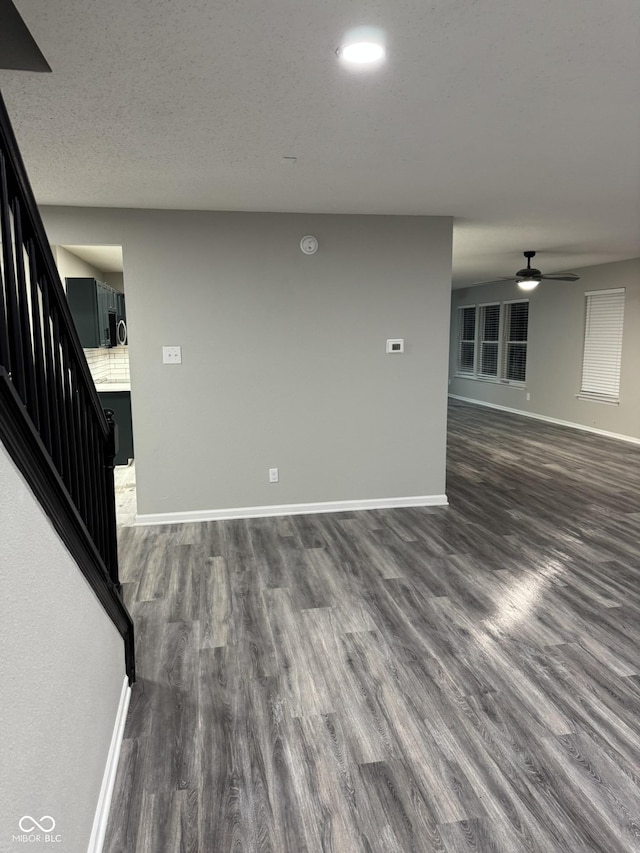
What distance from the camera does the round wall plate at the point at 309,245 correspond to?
451 centimetres

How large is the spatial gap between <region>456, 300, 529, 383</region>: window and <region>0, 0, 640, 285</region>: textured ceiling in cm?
639

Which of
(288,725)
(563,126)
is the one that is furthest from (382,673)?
(563,126)

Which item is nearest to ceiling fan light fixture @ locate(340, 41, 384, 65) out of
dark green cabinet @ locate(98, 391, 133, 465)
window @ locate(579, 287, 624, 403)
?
dark green cabinet @ locate(98, 391, 133, 465)

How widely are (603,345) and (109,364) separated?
22.0 ft

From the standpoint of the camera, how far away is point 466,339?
12.4 metres

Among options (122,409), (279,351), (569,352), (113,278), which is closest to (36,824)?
(279,351)

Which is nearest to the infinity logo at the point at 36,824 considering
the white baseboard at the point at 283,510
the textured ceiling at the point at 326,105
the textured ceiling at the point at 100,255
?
the textured ceiling at the point at 326,105

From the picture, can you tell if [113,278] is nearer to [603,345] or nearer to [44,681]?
[603,345]

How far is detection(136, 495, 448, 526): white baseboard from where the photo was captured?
4.61 metres

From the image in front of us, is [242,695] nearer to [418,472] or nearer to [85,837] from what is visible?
[85,837]

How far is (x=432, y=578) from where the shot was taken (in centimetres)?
355

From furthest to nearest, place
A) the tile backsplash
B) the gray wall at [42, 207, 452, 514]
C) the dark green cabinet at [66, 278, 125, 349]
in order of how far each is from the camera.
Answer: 1. the tile backsplash
2. the dark green cabinet at [66, 278, 125, 349]
3. the gray wall at [42, 207, 452, 514]

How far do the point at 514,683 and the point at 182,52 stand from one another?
Answer: 271cm

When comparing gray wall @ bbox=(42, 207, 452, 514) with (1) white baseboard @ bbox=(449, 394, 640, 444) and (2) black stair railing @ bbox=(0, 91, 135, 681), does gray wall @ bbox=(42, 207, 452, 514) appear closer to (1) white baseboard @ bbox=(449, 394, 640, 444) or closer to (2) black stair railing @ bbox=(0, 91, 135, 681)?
(2) black stair railing @ bbox=(0, 91, 135, 681)
